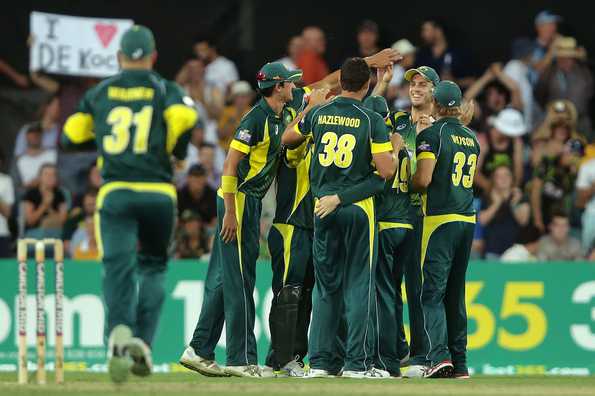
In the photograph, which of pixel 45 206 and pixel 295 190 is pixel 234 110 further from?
pixel 295 190

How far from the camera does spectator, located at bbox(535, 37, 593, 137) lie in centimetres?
1925

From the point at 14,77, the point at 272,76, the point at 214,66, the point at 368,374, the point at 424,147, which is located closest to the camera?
the point at 368,374

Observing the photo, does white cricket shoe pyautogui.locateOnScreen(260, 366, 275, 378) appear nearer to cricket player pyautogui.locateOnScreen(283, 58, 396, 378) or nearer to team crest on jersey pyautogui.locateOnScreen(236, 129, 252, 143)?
cricket player pyautogui.locateOnScreen(283, 58, 396, 378)

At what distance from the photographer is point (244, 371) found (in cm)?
1173

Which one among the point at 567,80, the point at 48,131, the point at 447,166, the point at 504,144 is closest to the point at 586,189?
the point at 504,144

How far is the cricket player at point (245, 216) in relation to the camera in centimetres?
1164

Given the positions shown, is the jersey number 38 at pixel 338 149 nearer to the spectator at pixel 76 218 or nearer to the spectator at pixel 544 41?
the spectator at pixel 76 218

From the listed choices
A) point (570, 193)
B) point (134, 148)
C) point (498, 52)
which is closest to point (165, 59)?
point (498, 52)

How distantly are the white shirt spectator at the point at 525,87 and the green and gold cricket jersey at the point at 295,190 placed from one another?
773cm

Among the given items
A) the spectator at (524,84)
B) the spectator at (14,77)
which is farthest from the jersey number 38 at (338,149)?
the spectator at (14,77)

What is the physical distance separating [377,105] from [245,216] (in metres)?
1.47

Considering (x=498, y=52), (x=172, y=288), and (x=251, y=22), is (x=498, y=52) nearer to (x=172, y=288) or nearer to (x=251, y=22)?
(x=251, y=22)

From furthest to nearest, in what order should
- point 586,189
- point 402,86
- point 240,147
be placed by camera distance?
point 402,86 → point 586,189 → point 240,147

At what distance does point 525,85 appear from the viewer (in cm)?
1939
